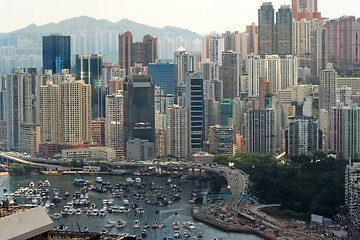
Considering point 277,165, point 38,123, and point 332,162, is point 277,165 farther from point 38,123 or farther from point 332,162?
point 38,123

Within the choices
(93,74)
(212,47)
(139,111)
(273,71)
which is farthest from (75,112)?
(212,47)

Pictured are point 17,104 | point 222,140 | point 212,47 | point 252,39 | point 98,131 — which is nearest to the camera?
point 222,140

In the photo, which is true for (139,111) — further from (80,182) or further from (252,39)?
(252,39)

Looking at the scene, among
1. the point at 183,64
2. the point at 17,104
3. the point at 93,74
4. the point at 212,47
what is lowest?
the point at 17,104

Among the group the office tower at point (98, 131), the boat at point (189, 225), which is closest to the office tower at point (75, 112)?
the office tower at point (98, 131)

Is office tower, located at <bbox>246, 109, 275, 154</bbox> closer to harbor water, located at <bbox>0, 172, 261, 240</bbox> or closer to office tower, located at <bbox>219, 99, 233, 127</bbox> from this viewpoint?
office tower, located at <bbox>219, 99, 233, 127</bbox>

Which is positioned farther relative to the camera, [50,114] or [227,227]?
[50,114]

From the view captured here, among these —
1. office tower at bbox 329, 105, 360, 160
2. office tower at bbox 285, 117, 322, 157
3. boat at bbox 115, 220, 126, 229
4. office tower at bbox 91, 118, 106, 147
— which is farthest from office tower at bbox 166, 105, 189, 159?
boat at bbox 115, 220, 126, 229
